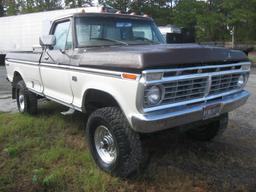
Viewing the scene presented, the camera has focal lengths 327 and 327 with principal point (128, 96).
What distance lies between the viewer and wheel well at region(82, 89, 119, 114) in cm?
416

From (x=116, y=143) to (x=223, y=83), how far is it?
164cm

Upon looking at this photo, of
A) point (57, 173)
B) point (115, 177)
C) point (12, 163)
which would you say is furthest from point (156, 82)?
point (12, 163)

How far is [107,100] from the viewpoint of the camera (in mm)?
4238

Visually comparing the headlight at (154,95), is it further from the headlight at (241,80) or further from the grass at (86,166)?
the headlight at (241,80)

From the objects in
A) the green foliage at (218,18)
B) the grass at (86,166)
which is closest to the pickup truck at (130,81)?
the grass at (86,166)

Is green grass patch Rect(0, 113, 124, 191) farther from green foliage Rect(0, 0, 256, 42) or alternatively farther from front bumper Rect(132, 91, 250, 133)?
green foliage Rect(0, 0, 256, 42)

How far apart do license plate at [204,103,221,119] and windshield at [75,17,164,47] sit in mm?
1672

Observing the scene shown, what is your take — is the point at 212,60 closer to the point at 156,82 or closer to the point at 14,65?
the point at 156,82

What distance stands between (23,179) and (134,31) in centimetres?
286

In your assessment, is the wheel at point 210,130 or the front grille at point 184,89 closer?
the front grille at point 184,89

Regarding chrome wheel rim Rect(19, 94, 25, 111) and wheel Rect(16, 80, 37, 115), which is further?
chrome wheel rim Rect(19, 94, 25, 111)

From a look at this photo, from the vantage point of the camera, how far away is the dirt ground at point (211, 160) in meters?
4.01

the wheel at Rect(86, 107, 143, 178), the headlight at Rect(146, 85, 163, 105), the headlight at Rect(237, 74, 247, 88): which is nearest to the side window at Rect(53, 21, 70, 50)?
the wheel at Rect(86, 107, 143, 178)

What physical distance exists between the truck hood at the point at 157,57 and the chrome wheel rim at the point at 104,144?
2.84ft
